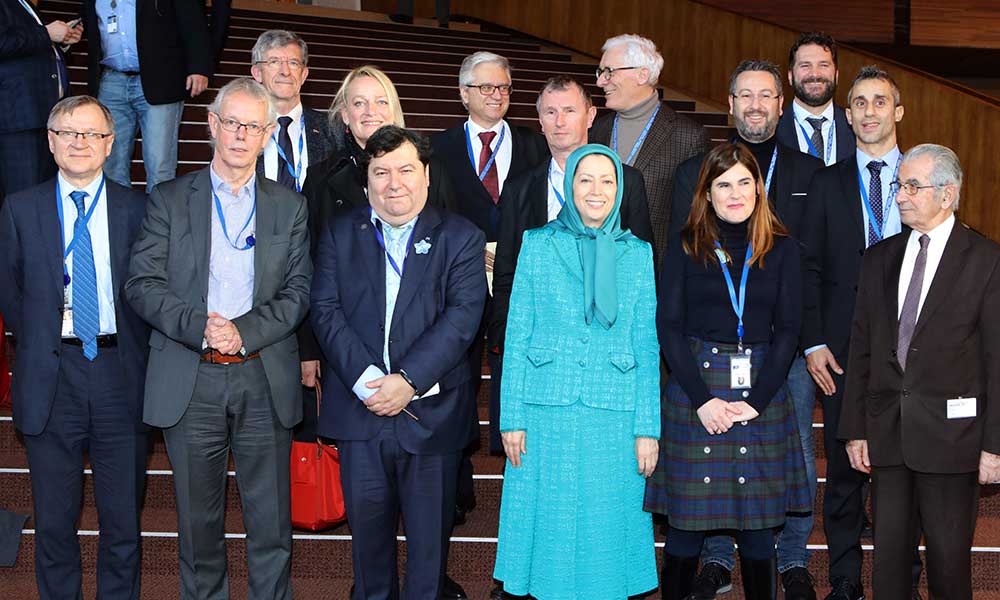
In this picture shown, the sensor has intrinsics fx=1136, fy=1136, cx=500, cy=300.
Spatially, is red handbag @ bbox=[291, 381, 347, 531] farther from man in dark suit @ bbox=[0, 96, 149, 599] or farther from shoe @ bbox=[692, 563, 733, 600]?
shoe @ bbox=[692, 563, 733, 600]

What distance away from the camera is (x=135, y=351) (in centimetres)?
336

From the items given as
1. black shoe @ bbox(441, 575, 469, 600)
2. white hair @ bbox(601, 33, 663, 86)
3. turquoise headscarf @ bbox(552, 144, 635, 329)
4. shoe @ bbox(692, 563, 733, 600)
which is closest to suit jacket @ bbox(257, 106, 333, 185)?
white hair @ bbox(601, 33, 663, 86)

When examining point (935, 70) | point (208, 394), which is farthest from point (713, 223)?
point (935, 70)

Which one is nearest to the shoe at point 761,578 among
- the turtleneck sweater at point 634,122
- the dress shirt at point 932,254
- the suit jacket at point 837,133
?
the dress shirt at point 932,254

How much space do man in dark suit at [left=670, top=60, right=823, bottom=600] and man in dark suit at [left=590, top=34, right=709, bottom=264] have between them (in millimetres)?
200

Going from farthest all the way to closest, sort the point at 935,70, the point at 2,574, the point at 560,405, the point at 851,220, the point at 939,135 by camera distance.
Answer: the point at 935,70 → the point at 939,135 → the point at 2,574 → the point at 851,220 → the point at 560,405

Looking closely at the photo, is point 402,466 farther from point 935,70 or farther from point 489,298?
point 935,70

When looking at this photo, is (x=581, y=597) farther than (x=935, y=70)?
No

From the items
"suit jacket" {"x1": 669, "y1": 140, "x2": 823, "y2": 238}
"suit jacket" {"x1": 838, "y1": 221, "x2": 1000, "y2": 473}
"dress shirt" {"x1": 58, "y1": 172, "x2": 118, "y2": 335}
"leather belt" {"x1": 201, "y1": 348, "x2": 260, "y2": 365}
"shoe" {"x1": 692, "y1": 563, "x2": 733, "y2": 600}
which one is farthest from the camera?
"suit jacket" {"x1": 669, "y1": 140, "x2": 823, "y2": 238}

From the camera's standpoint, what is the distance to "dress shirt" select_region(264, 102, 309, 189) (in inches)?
154

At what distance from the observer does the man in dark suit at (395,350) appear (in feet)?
10.5

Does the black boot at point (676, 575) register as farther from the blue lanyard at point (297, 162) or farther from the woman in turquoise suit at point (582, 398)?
the blue lanyard at point (297, 162)

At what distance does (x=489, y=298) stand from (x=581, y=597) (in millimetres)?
1064

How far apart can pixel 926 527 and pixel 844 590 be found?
485 mm
